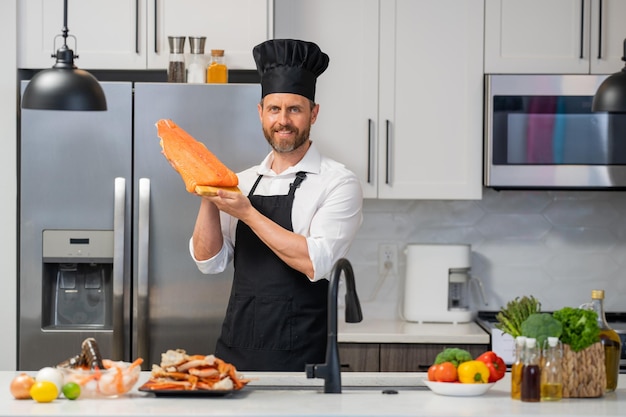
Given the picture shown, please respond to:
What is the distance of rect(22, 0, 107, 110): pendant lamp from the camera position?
2646 millimetres

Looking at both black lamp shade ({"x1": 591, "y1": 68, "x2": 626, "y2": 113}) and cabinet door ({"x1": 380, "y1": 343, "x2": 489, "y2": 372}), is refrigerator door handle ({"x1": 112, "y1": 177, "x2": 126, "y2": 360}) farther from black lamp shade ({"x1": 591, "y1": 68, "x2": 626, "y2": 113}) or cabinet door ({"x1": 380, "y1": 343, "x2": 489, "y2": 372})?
black lamp shade ({"x1": 591, "y1": 68, "x2": 626, "y2": 113})

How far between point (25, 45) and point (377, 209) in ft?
5.46

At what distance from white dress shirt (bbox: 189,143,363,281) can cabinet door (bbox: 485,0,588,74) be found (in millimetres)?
1301

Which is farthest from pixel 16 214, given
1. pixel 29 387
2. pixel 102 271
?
pixel 29 387

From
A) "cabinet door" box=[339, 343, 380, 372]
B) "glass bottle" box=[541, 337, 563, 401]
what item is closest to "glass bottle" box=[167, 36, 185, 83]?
"cabinet door" box=[339, 343, 380, 372]

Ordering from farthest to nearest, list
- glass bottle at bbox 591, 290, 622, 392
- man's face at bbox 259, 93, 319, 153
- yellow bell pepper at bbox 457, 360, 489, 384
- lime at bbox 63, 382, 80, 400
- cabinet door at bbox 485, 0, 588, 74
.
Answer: cabinet door at bbox 485, 0, 588, 74, man's face at bbox 259, 93, 319, 153, glass bottle at bbox 591, 290, 622, 392, yellow bell pepper at bbox 457, 360, 489, 384, lime at bbox 63, 382, 80, 400

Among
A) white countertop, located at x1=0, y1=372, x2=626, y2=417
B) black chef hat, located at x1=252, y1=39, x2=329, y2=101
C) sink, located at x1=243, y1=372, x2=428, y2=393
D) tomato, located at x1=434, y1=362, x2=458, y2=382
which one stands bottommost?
sink, located at x1=243, y1=372, x2=428, y2=393

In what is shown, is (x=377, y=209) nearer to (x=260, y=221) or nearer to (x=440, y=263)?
(x=440, y=263)

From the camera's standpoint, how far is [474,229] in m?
4.38

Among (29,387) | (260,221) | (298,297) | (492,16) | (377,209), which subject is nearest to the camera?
(29,387)

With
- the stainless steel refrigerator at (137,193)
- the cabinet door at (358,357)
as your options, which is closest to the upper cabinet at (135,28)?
the stainless steel refrigerator at (137,193)

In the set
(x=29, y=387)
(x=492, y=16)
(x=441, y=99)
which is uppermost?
(x=492, y=16)

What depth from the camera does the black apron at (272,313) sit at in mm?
2930

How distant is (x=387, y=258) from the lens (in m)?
4.36
